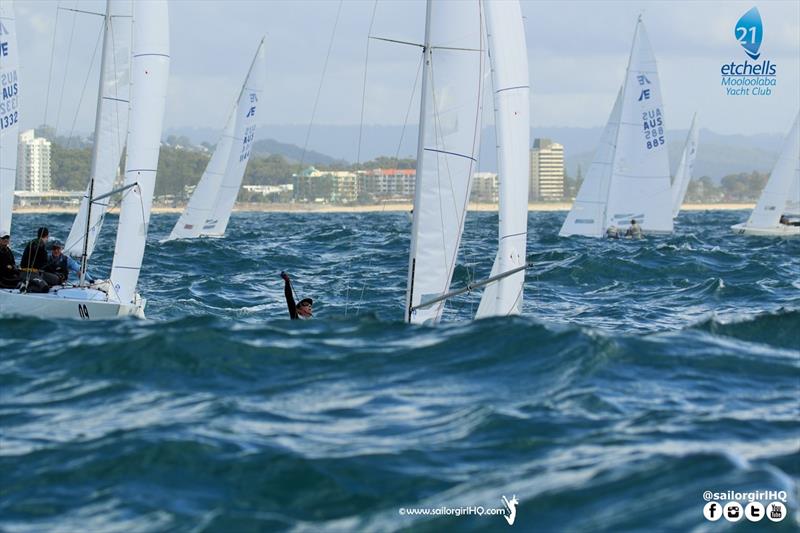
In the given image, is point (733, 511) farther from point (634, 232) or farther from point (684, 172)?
point (684, 172)

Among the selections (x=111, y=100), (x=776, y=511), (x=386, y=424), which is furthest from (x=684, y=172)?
(x=776, y=511)

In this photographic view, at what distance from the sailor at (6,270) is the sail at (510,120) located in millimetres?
5721

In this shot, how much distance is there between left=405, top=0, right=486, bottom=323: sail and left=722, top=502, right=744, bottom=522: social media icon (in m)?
6.01

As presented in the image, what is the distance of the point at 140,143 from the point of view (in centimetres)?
1524

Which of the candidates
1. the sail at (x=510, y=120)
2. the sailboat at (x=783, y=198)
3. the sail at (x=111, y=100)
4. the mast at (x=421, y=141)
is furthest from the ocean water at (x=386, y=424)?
the sailboat at (x=783, y=198)

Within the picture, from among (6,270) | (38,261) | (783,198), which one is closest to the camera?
(6,270)

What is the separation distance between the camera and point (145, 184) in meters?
15.4

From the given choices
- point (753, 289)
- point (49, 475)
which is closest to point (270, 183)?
point (753, 289)

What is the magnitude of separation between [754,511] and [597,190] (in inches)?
1135

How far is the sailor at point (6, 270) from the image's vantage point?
46.4ft

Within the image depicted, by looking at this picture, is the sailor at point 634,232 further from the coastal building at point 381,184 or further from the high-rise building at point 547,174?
the high-rise building at point 547,174

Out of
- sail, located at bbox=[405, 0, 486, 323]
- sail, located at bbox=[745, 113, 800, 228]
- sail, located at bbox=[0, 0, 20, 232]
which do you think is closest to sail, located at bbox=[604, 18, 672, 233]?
sail, located at bbox=[745, 113, 800, 228]

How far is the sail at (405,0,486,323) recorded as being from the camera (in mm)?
11695

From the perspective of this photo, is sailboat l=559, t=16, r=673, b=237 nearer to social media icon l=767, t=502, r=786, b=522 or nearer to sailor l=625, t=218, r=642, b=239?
sailor l=625, t=218, r=642, b=239
